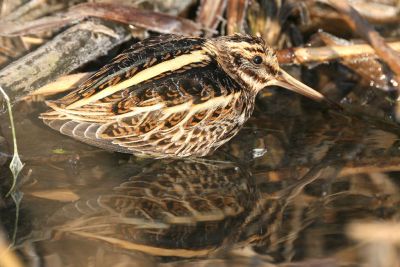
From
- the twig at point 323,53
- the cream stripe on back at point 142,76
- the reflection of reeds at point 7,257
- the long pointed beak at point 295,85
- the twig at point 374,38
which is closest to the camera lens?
the reflection of reeds at point 7,257

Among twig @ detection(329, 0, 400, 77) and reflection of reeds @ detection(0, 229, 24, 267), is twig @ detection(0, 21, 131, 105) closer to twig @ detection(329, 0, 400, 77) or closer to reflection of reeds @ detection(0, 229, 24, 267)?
reflection of reeds @ detection(0, 229, 24, 267)

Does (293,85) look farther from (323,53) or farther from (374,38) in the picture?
(374,38)

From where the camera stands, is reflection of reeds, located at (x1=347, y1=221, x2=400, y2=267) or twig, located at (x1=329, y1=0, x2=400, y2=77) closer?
reflection of reeds, located at (x1=347, y1=221, x2=400, y2=267)

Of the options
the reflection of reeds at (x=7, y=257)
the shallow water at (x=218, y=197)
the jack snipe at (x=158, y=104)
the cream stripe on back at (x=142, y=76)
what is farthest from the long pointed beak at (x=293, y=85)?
the reflection of reeds at (x=7, y=257)

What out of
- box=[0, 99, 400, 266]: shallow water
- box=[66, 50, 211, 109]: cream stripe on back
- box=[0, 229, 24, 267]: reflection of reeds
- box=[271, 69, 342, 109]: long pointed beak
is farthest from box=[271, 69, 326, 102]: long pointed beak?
box=[0, 229, 24, 267]: reflection of reeds

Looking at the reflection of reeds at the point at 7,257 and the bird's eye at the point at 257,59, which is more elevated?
the bird's eye at the point at 257,59

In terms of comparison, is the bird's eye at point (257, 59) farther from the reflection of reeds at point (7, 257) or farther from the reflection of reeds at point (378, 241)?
the reflection of reeds at point (7, 257)

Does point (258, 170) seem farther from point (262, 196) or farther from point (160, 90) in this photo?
point (160, 90)
